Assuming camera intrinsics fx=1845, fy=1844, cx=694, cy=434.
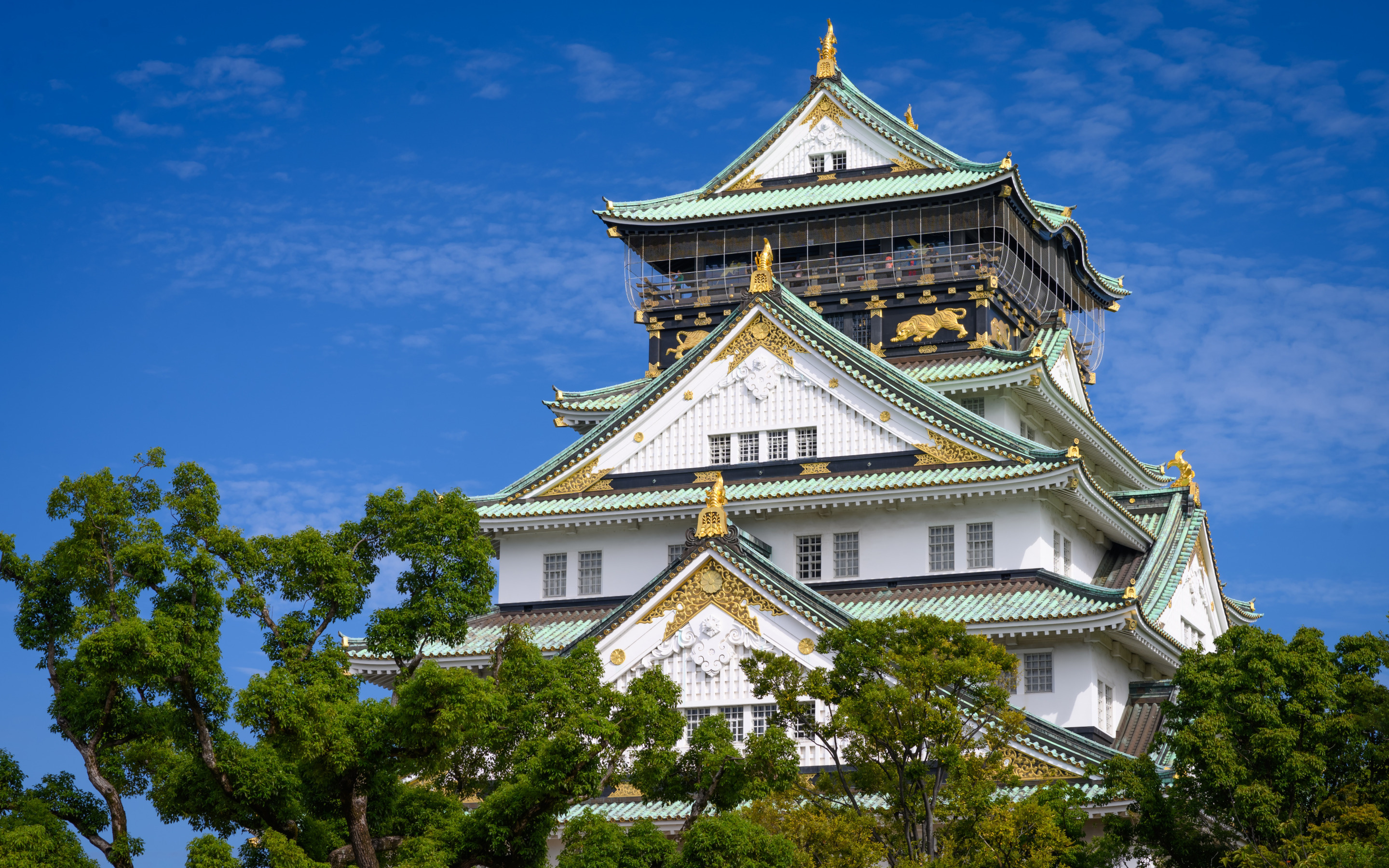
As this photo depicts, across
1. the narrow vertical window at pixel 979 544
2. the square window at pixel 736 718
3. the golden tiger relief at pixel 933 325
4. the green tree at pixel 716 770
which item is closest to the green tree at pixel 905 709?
the green tree at pixel 716 770

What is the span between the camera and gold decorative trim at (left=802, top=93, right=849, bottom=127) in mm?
55500

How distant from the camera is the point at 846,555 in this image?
146 feet

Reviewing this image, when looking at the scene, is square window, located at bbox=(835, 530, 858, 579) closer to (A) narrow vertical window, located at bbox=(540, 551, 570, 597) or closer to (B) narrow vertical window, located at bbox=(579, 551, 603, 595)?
(B) narrow vertical window, located at bbox=(579, 551, 603, 595)

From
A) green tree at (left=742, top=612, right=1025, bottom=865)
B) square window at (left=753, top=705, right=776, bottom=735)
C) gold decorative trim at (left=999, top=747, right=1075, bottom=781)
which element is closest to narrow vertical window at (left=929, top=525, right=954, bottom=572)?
square window at (left=753, top=705, right=776, bottom=735)

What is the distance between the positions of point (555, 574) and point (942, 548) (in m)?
9.78

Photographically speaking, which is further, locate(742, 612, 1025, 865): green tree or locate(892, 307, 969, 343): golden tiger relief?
locate(892, 307, 969, 343): golden tiger relief

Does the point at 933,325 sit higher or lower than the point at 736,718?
higher

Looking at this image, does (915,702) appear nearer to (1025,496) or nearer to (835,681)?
(835,681)

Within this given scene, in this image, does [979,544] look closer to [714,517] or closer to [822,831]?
[714,517]

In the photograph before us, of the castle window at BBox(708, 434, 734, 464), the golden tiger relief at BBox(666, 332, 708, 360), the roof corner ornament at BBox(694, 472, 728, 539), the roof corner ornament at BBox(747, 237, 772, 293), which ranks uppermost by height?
the golden tiger relief at BBox(666, 332, 708, 360)

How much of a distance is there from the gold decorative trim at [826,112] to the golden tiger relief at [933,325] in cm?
756

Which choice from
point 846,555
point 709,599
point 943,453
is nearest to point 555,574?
point 846,555

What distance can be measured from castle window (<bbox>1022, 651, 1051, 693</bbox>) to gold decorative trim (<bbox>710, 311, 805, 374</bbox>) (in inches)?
367

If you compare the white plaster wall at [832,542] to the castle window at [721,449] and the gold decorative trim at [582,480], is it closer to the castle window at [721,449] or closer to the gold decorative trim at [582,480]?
the gold decorative trim at [582,480]
